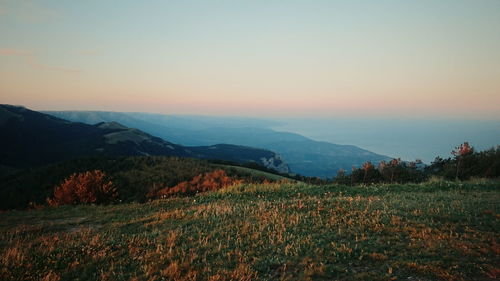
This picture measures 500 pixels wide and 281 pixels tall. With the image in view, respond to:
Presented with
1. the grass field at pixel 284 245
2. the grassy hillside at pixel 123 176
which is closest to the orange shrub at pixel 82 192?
the grassy hillside at pixel 123 176

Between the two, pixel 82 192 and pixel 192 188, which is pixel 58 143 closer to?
pixel 82 192

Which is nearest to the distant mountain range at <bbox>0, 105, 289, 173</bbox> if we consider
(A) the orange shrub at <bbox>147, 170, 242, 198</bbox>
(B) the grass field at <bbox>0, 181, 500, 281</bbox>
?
(A) the orange shrub at <bbox>147, 170, 242, 198</bbox>

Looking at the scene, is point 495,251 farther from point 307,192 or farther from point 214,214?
point 307,192

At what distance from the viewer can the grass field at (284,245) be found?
5.47m

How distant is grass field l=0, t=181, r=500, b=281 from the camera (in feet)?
17.9

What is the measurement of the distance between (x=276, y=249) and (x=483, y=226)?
5.73 metres

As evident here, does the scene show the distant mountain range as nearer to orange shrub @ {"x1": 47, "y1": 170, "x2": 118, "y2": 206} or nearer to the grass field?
orange shrub @ {"x1": 47, "y1": 170, "x2": 118, "y2": 206}

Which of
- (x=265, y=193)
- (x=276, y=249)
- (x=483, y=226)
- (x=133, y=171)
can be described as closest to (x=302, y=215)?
(x=276, y=249)

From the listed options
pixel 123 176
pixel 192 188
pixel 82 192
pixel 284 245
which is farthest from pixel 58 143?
pixel 284 245

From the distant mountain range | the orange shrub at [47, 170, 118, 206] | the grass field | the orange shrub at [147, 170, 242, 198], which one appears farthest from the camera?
the distant mountain range

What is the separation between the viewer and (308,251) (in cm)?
636

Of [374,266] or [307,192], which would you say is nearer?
[374,266]

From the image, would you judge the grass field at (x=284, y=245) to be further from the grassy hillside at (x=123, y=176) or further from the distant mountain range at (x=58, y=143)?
the distant mountain range at (x=58, y=143)

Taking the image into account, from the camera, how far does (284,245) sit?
682cm
